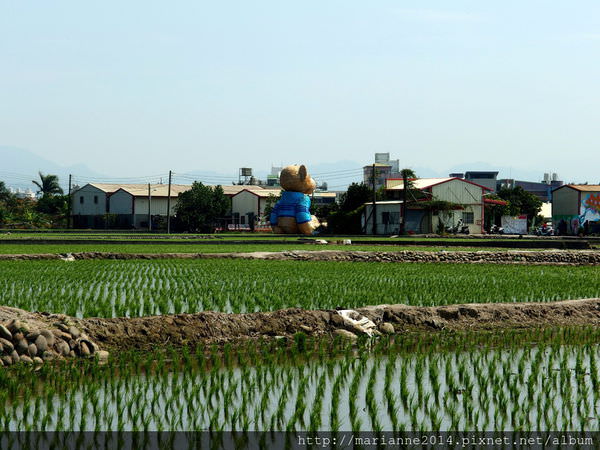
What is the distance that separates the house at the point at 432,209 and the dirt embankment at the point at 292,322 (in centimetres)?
4585

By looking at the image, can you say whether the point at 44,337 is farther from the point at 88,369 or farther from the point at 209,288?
the point at 209,288

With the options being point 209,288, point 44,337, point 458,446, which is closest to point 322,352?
point 44,337

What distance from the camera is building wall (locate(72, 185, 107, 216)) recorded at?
3024 inches

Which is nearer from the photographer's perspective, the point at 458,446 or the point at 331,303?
the point at 458,446

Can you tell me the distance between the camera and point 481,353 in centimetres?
970

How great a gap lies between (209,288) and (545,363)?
8783 millimetres

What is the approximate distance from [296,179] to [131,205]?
22.7 metres

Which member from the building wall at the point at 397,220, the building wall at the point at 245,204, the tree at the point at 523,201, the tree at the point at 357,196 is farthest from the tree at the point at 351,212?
the tree at the point at 523,201

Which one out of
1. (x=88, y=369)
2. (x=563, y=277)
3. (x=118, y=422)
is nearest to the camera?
(x=118, y=422)

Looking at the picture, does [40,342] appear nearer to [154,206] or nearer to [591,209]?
[591,209]

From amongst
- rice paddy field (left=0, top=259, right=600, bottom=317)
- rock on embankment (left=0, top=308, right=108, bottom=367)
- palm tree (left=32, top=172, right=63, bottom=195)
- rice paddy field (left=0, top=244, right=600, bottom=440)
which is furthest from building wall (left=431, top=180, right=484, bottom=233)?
rock on embankment (left=0, top=308, right=108, bottom=367)

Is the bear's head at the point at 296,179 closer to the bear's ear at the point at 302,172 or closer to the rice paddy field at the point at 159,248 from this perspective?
the bear's ear at the point at 302,172

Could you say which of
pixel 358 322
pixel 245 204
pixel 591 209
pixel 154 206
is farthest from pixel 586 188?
pixel 358 322

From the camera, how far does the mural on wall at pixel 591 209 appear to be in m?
62.8
